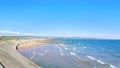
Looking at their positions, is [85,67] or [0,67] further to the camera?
[85,67]

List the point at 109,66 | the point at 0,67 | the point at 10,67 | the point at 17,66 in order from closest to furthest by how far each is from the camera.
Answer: the point at 0,67 < the point at 10,67 < the point at 17,66 < the point at 109,66

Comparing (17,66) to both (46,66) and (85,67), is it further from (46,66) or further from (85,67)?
(85,67)

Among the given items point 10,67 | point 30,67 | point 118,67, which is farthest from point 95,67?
point 10,67

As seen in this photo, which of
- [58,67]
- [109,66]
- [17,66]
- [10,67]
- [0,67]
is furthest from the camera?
[109,66]

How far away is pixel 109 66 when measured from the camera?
39.2 metres

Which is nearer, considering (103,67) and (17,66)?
(17,66)

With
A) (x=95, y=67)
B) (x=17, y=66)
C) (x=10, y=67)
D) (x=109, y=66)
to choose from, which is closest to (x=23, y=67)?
(x=17, y=66)

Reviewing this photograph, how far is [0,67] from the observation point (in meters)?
23.4

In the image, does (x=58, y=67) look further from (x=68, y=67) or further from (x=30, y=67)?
(x=30, y=67)

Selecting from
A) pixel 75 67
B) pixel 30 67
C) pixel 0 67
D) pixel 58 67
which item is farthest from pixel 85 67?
pixel 0 67

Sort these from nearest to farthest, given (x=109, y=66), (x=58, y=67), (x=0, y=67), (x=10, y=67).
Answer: (x=0, y=67)
(x=10, y=67)
(x=58, y=67)
(x=109, y=66)

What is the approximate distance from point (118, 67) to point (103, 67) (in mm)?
2546

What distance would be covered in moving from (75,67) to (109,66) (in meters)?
6.17

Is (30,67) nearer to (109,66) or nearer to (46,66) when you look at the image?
(46,66)
